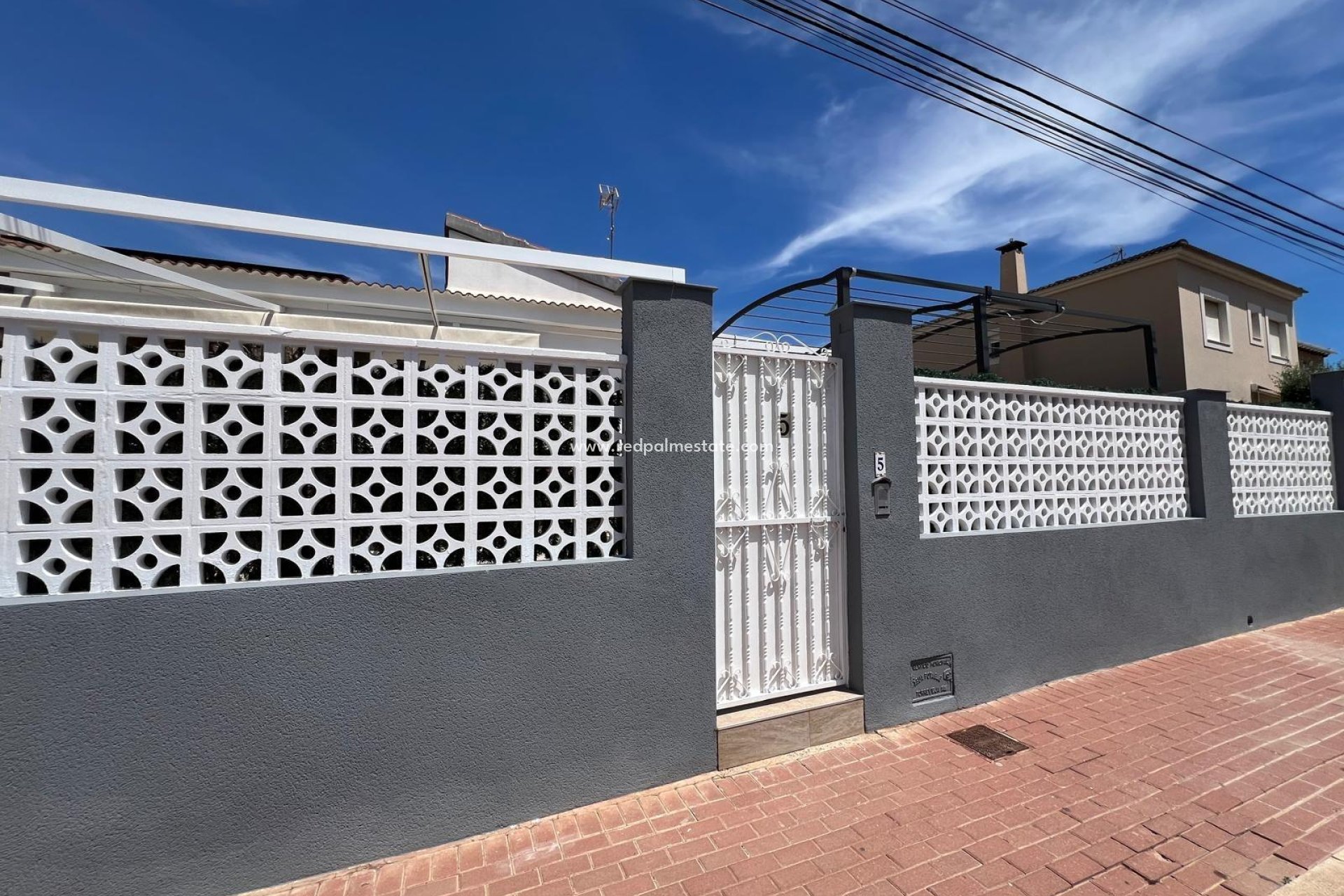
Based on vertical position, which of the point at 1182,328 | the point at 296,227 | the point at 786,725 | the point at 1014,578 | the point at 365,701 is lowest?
the point at 786,725

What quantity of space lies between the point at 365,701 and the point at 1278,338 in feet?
56.1

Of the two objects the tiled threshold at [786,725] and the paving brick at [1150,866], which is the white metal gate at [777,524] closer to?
the tiled threshold at [786,725]

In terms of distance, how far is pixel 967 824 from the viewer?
2830 mm

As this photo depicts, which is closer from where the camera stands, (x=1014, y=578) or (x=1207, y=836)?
(x=1207, y=836)

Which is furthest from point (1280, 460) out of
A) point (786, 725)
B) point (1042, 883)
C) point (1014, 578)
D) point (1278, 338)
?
point (1278, 338)

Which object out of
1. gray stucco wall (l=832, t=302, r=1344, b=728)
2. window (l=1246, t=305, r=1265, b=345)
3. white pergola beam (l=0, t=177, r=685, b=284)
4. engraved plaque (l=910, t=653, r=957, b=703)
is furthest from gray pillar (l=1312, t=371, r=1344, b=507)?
white pergola beam (l=0, t=177, r=685, b=284)

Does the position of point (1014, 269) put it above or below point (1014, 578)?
above

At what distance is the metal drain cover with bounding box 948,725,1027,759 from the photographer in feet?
11.6

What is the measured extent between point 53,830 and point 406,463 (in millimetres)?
1879

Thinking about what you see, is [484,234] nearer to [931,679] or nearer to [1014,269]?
[931,679]

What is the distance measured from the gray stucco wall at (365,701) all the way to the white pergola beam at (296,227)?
0.28 metres

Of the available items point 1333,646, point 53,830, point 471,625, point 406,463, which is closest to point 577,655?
point 471,625

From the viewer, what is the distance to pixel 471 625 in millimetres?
2834

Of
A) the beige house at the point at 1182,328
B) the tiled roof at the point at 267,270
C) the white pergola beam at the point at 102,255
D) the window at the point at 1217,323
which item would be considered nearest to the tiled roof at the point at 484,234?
the tiled roof at the point at 267,270
